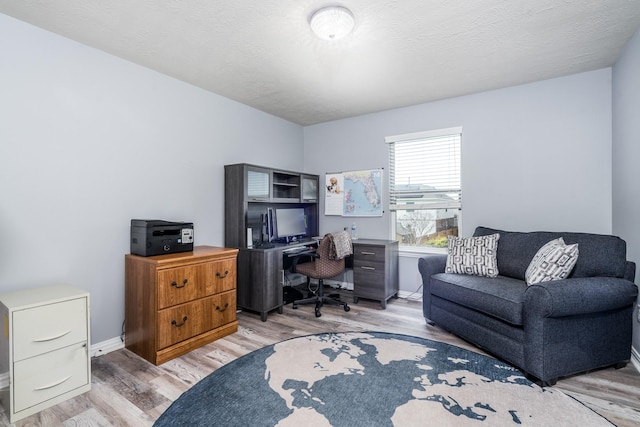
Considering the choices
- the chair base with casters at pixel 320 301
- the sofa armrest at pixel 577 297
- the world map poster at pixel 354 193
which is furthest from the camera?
the world map poster at pixel 354 193

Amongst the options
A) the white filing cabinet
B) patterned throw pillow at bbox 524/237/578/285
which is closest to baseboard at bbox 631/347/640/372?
patterned throw pillow at bbox 524/237/578/285

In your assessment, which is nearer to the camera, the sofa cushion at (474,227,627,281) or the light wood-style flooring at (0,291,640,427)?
the light wood-style flooring at (0,291,640,427)

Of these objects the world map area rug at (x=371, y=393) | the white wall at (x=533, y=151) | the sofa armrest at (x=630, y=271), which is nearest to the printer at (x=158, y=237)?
the world map area rug at (x=371, y=393)

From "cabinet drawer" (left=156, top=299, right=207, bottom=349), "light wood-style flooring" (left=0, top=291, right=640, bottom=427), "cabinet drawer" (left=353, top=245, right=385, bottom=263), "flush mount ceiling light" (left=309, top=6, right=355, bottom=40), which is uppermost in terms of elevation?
"flush mount ceiling light" (left=309, top=6, right=355, bottom=40)

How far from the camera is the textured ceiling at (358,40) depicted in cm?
202

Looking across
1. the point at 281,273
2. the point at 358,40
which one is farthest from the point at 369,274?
the point at 358,40

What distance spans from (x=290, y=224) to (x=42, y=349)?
107 inches

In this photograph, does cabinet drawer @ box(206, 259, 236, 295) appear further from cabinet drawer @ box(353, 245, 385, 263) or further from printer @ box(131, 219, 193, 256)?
cabinet drawer @ box(353, 245, 385, 263)

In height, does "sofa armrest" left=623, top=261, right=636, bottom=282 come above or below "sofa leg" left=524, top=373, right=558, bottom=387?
above

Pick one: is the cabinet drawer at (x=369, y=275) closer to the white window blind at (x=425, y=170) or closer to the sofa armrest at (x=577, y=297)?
the white window blind at (x=425, y=170)

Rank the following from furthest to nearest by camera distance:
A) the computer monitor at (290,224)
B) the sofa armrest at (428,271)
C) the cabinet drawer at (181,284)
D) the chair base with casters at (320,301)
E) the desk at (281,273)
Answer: the computer monitor at (290,224), the chair base with casters at (320,301), the desk at (281,273), the sofa armrest at (428,271), the cabinet drawer at (181,284)

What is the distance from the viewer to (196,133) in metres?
3.31

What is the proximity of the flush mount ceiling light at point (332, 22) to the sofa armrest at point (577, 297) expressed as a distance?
2.27 m

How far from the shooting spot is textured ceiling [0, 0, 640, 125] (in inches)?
79.4
